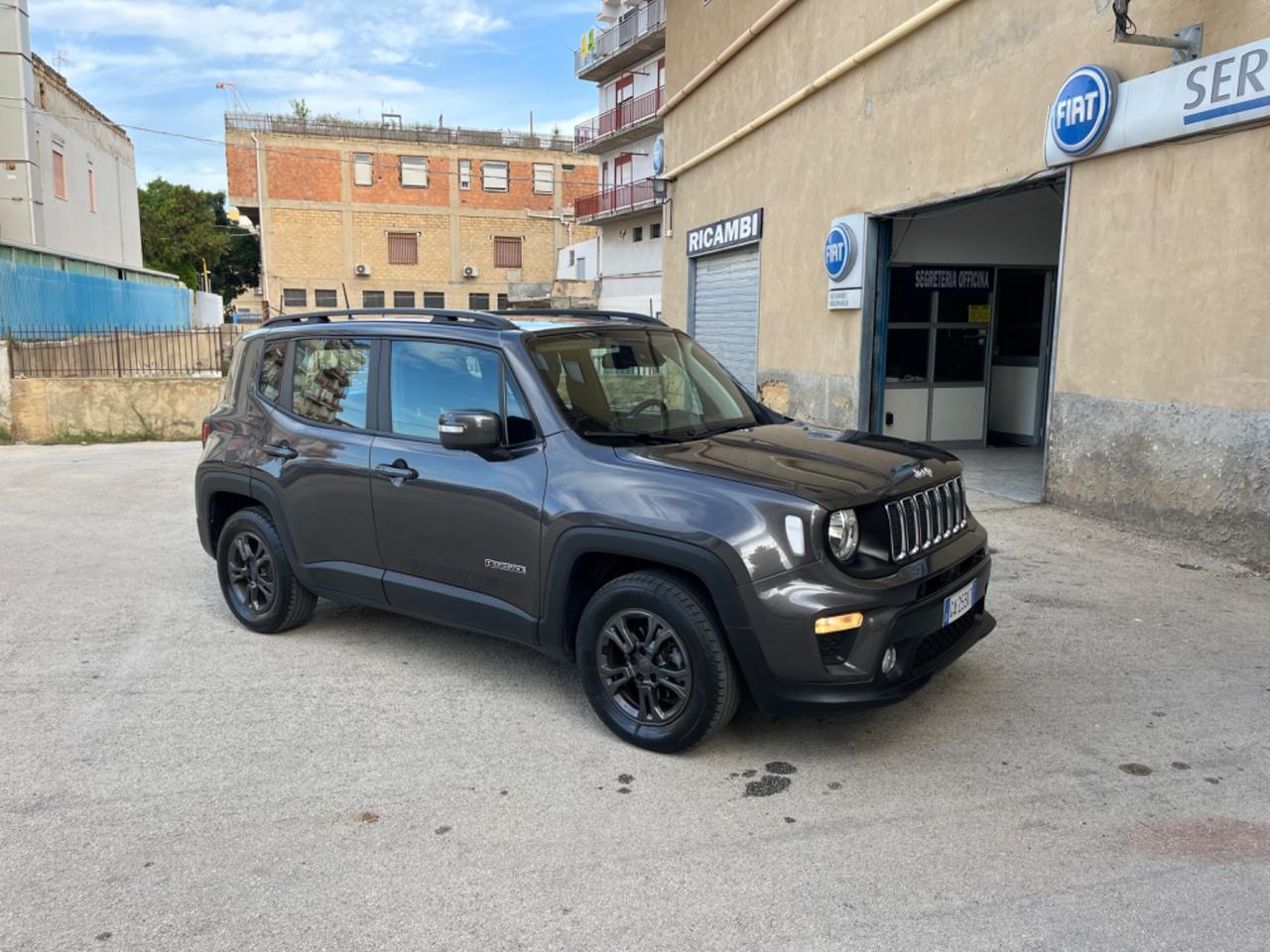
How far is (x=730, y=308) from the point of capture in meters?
16.3

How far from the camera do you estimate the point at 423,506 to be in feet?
14.8

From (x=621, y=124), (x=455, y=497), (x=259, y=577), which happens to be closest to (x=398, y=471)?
(x=455, y=497)

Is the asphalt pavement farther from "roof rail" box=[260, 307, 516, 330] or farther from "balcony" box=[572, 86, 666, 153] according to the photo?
"balcony" box=[572, 86, 666, 153]


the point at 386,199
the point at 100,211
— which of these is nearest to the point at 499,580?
the point at 100,211

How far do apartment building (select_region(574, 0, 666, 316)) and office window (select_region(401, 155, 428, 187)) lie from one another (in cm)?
1174

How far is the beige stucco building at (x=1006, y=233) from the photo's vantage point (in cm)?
688

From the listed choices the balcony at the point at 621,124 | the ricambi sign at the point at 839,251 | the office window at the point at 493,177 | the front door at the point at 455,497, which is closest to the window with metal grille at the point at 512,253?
the office window at the point at 493,177

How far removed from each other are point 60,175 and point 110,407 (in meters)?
21.0

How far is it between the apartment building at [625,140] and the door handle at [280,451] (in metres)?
30.0

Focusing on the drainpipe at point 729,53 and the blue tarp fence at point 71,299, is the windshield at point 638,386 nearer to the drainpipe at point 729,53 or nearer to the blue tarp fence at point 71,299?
the drainpipe at point 729,53

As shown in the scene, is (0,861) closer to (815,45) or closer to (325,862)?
(325,862)

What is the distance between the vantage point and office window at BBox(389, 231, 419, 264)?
53.1 m

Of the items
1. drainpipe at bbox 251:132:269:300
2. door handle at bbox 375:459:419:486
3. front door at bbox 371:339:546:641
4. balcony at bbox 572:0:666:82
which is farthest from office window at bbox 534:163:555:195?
door handle at bbox 375:459:419:486

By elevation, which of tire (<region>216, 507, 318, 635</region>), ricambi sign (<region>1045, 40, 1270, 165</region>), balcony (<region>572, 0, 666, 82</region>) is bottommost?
tire (<region>216, 507, 318, 635</region>)
